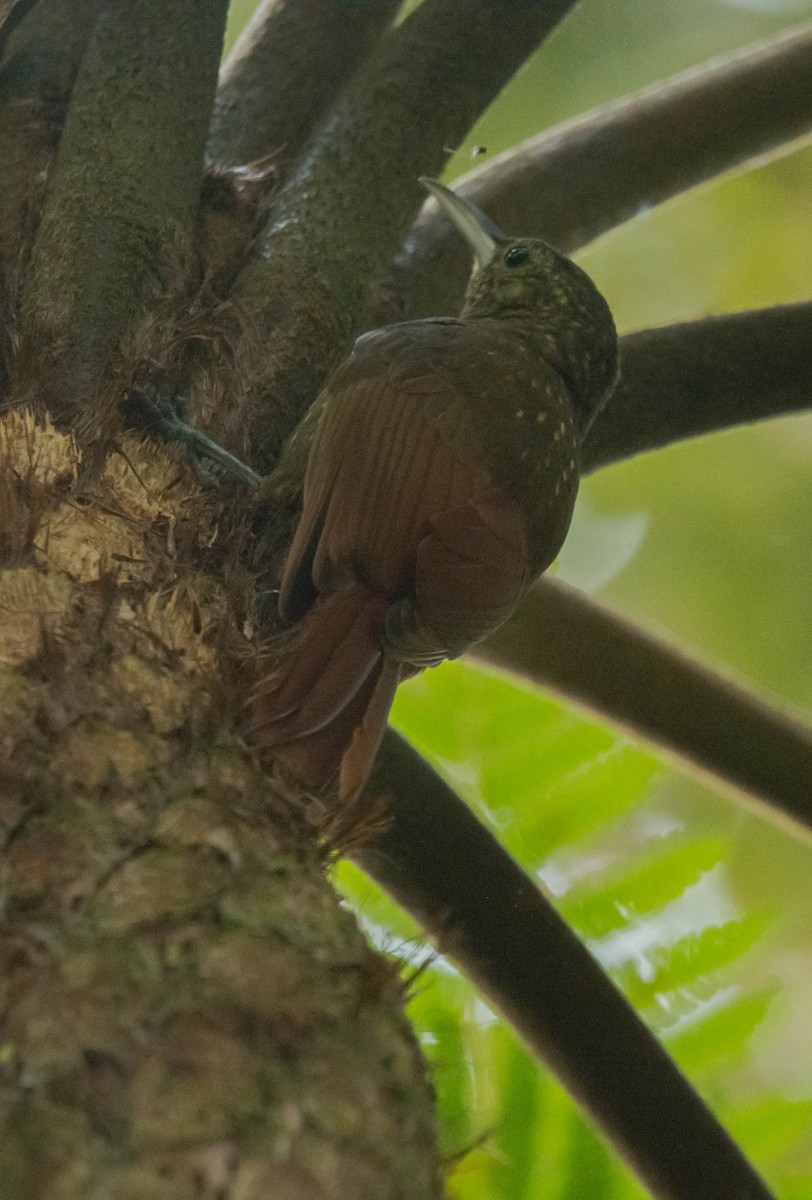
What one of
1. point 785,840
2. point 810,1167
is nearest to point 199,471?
point 810,1167

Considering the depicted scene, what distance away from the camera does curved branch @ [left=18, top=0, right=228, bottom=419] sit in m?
1.25

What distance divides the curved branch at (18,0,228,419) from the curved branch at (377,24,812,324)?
1.40 feet

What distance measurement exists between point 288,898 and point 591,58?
9.95 feet

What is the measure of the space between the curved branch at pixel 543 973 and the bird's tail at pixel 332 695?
1.23 feet

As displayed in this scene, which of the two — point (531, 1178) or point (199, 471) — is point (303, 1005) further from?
point (531, 1178)

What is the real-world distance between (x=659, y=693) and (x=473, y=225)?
704mm

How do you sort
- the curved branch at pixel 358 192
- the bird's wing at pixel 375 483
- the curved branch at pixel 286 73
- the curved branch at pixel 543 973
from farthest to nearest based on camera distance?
the curved branch at pixel 286 73
the curved branch at pixel 543 973
the curved branch at pixel 358 192
the bird's wing at pixel 375 483

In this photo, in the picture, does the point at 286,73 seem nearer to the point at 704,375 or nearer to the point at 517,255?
the point at 517,255

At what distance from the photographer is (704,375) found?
1754 millimetres

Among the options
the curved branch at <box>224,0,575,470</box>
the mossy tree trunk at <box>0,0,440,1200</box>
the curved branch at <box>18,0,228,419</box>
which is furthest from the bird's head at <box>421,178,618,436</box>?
the mossy tree trunk at <box>0,0,440,1200</box>

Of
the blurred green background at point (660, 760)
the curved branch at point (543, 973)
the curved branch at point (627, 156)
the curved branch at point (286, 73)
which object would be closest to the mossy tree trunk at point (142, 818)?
the blurred green background at point (660, 760)

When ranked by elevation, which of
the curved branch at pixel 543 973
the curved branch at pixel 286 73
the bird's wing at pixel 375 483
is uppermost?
the curved branch at pixel 286 73

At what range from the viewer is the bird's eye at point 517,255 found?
6.04 ft

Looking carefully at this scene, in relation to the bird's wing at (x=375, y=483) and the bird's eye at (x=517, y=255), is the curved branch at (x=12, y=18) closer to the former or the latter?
the bird's wing at (x=375, y=483)
